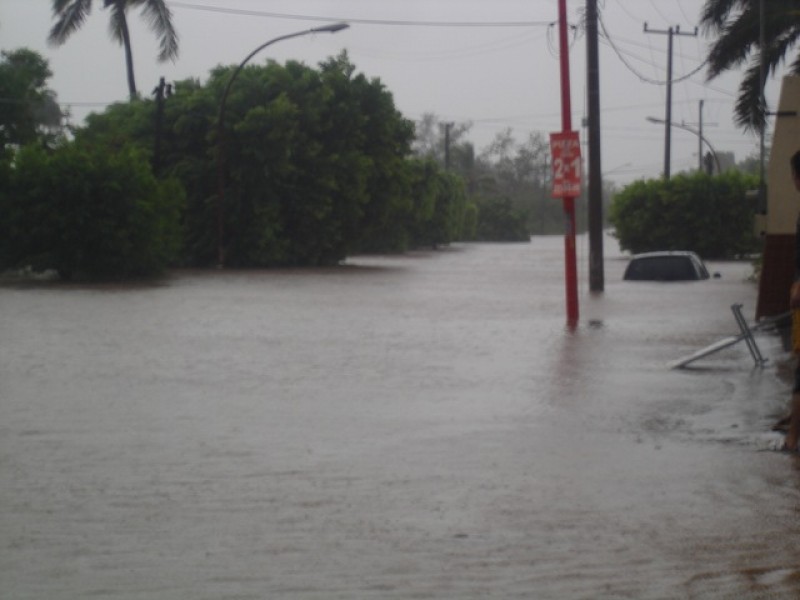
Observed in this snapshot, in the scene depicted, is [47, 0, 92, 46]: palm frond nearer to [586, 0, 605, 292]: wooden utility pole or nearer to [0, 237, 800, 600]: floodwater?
[586, 0, 605, 292]: wooden utility pole

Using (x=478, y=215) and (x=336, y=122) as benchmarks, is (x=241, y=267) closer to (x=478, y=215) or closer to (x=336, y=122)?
(x=336, y=122)

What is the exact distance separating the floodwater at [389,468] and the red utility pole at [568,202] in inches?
102

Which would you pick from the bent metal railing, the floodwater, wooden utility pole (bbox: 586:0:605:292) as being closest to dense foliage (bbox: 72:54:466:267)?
wooden utility pole (bbox: 586:0:605:292)

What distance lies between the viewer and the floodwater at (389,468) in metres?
6.22

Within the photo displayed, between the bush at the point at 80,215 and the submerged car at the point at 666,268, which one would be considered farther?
the bush at the point at 80,215

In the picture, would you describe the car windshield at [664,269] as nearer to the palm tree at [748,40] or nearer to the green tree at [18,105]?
the palm tree at [748,40]

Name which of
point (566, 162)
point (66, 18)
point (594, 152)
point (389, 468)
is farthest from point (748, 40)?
point (66, 18)

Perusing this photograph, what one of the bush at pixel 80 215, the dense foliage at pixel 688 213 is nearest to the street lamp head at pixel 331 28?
the bush at pixel 80 215

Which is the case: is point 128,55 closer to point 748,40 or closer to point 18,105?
point 18,105

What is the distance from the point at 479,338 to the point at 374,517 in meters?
12.2

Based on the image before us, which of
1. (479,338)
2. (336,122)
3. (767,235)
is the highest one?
(336,122)

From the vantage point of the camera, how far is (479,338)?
19531 millimetres

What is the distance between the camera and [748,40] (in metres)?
31.6

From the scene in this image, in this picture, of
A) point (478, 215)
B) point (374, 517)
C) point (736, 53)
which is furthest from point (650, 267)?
point (478, 215)
